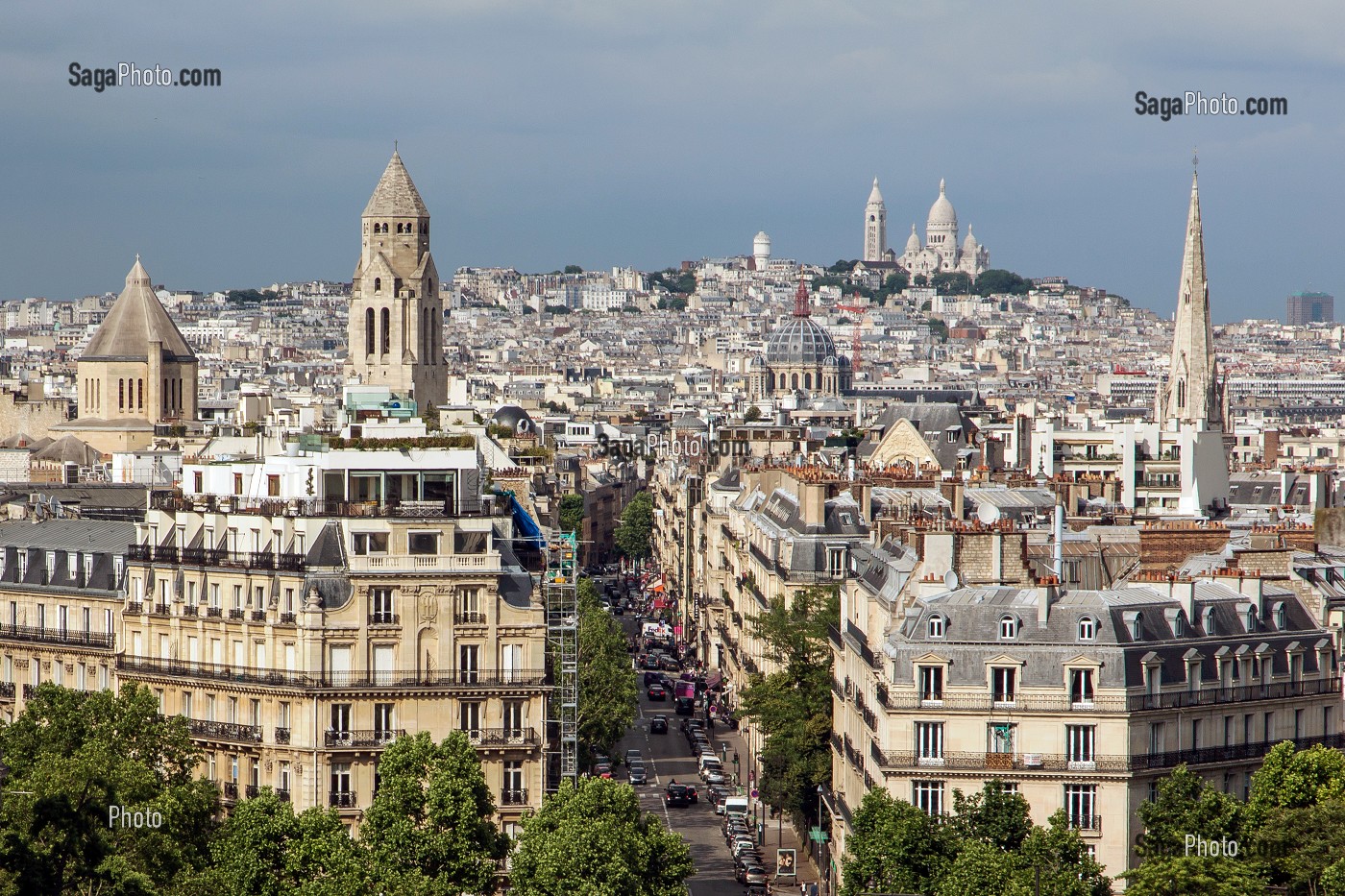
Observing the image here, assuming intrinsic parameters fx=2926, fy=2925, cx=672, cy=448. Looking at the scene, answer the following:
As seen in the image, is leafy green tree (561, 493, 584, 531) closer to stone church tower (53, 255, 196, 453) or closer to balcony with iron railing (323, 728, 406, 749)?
stone church tower (53, 255, 196, 453)

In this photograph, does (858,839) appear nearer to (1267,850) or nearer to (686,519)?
(1267,850)

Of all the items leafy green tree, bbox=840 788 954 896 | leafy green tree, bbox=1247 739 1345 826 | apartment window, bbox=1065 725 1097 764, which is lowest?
leafy green tree, bbox=840 788 954 896

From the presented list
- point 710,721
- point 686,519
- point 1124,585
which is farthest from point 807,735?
point 686,519

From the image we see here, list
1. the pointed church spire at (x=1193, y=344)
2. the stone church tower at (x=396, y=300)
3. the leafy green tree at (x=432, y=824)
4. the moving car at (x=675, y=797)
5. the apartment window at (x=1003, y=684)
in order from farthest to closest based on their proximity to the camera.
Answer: the pointed church spire at (x=1193, y=344) → the stone church tower at (x=396, y=300) → the moving car at (x=675, y=797) → the apartment window at (x=1003, y=684) → the leafy green tree at (x=432, y=824)

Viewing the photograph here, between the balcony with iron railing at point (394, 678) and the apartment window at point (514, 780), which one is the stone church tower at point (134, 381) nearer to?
the balcony with iron railing at point (394, 678)

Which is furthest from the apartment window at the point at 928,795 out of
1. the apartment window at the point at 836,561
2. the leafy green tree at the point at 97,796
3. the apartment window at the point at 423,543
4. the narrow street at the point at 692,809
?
the apartment window at the point at 836,561

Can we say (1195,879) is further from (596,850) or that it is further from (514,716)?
(514,716)

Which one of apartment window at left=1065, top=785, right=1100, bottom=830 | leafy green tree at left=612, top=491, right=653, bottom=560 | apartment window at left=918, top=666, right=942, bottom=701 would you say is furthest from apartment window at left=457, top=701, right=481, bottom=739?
leafy green tree at left=612, top=491, right=653, bottom=560
